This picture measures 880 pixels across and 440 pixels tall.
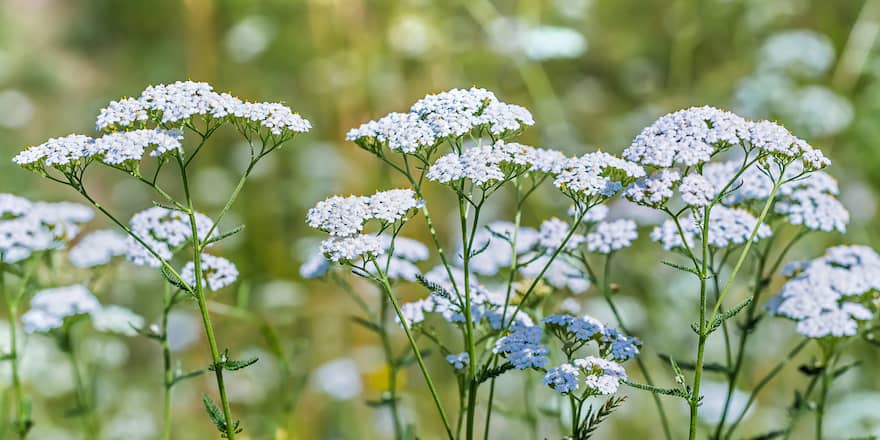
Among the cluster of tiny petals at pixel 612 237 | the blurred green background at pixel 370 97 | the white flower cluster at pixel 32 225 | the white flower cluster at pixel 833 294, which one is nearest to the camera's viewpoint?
the white flower cluster at pixel 833 294

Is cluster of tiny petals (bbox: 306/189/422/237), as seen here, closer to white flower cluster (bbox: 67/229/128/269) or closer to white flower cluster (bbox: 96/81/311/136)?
white flower cluster (bbox: 96/81/311/136)

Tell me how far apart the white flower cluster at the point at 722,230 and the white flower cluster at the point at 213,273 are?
51.8 inches

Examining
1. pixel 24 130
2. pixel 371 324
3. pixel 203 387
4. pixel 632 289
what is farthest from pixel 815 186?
pixel 24 130

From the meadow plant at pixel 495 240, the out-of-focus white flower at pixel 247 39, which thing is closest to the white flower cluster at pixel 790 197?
the meadow plant at pixel 495 240

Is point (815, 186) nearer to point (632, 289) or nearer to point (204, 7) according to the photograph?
point (632, 289)

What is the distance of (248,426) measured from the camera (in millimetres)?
4777

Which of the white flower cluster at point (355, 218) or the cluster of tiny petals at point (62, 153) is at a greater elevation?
the cluster of tiny petals at point (62, 153)

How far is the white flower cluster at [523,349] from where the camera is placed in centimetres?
220

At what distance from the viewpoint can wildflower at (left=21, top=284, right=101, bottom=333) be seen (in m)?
2.87

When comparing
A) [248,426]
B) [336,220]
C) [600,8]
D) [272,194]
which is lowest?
[336,220]

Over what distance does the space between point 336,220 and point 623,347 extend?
0.79 m

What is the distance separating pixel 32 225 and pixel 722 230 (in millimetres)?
2244

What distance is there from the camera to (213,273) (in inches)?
107

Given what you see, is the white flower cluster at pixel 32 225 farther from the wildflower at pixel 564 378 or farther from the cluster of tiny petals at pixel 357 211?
the wildflower at pixel 564 378
